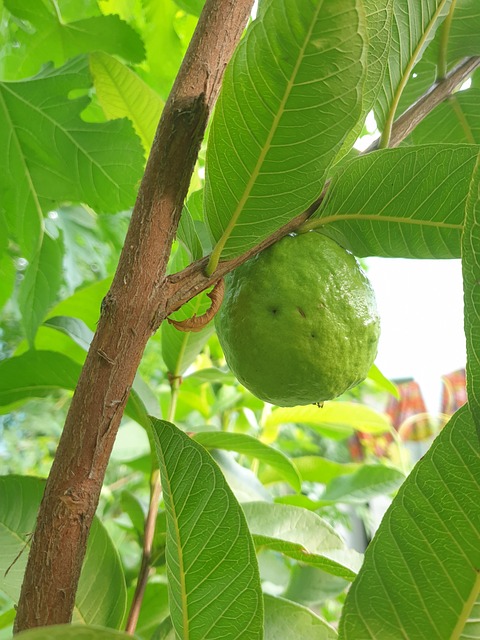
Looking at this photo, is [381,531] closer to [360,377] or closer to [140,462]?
[360,377]

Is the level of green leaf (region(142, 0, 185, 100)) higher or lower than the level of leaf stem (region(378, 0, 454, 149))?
higher

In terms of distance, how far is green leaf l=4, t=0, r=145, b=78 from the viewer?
103 cm

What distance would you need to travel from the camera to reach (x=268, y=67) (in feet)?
1.53

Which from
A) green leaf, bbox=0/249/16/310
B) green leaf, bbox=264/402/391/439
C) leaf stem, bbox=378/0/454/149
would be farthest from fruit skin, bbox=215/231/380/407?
green leaf, bbox=264/402/391/439

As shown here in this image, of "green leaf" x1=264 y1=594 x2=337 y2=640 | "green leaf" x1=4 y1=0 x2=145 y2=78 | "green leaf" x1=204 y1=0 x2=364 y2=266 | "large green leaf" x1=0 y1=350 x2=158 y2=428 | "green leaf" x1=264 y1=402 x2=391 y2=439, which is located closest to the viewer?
"green leaf" x1=204 y1=0 x2=364 y2=266

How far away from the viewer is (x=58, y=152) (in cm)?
97

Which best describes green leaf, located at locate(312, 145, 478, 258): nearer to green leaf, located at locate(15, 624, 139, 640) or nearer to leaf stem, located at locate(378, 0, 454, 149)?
leaf stem, located at locate(378, 0, 454, 149)

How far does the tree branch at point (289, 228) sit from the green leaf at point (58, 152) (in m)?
0.38

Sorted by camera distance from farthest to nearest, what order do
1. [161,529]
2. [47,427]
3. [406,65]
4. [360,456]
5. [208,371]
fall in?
[360,456] < [47,427] < [208,371] < [161,529] < [406,65]

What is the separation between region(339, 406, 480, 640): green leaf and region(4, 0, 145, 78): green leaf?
859 mm

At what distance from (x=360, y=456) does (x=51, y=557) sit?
447cm

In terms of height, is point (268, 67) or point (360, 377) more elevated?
point (268, 67)

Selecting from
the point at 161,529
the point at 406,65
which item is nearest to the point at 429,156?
the point at 406,65

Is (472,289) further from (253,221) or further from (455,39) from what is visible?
(455,39)
